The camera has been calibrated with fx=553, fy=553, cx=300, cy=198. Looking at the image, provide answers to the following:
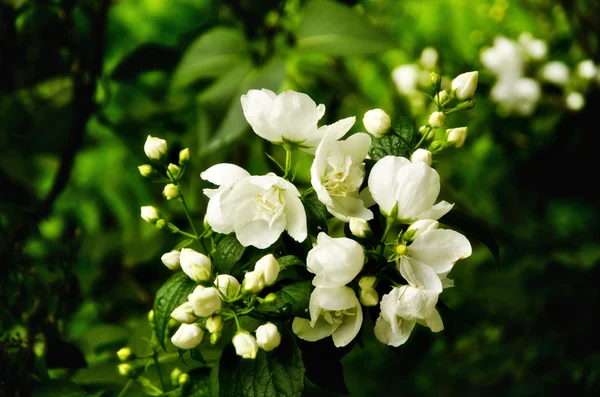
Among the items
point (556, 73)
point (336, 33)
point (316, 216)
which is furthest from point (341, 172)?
point (556, 73)


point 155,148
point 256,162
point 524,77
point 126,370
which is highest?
point 155,148

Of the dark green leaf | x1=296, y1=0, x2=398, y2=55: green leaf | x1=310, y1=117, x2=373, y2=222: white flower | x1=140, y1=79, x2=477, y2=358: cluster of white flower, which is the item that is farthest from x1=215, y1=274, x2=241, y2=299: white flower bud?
x1=296, y1=0, x2=398, y2=55: green leaf

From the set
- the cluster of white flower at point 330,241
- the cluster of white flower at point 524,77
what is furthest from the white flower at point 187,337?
the cluster of white flower at point 524,77

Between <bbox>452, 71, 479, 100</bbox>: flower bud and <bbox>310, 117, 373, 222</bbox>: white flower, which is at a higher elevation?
<bbox>452, 71, 479, 100</bbox>: flower bud

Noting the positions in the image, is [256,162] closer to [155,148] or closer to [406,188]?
[155,148]

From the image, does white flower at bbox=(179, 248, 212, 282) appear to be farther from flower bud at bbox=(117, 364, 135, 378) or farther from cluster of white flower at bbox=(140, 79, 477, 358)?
flower bud at bbox=(117, 364, 135, 378)

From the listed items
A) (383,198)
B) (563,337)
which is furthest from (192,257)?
(563,337)
